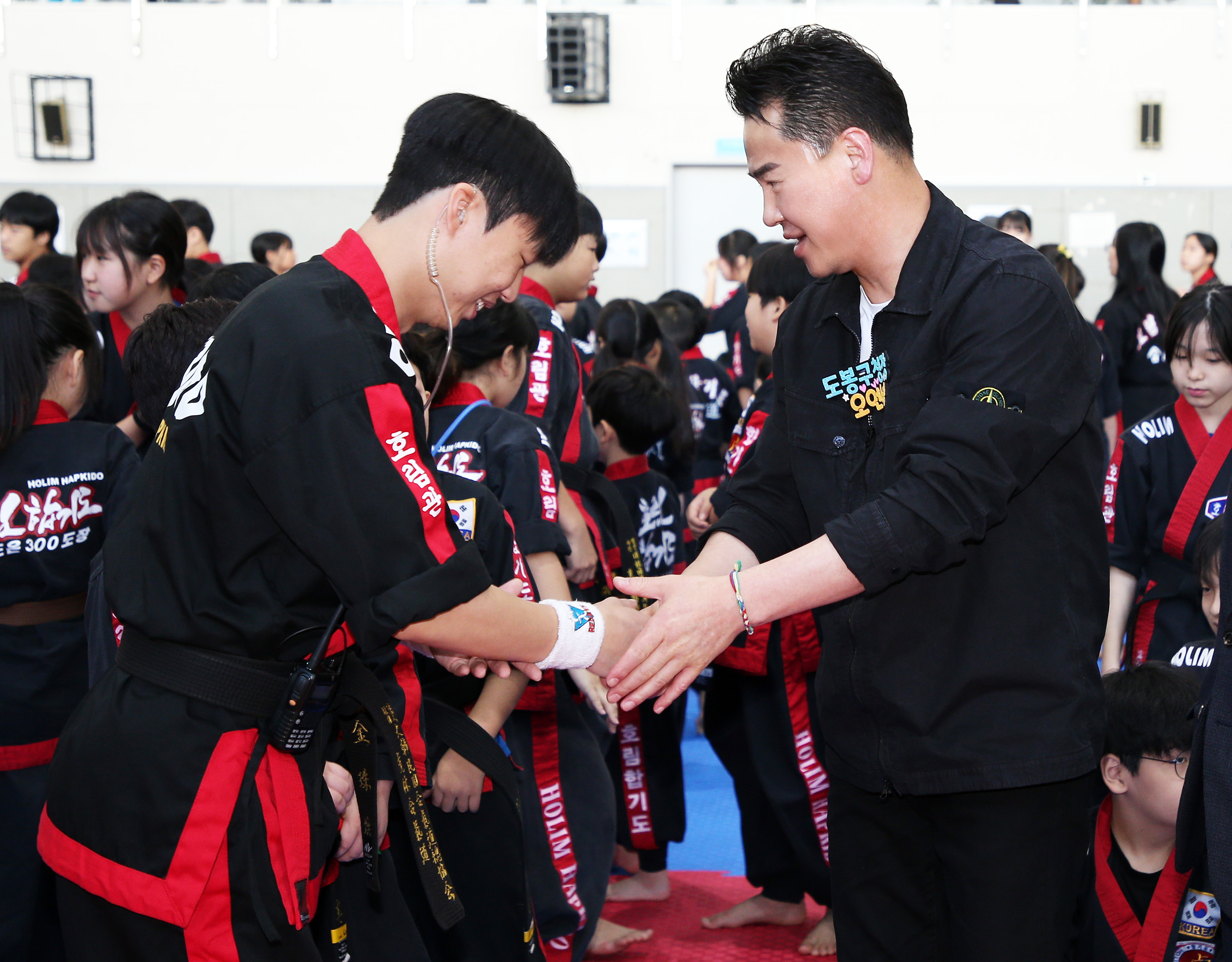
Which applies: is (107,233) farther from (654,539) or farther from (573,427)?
(654,539)

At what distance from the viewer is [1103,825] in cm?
236

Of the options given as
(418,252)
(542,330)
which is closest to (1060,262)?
(542,330)

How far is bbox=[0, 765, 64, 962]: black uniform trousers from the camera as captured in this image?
2.33 meters

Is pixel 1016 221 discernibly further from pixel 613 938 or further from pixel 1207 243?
pixel 613 938

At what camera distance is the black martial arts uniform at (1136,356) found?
19.9 ft

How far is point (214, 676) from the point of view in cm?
143

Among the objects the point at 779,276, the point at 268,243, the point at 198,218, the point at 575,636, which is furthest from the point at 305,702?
the point at 268,243

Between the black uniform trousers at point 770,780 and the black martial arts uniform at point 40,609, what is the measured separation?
1697mm

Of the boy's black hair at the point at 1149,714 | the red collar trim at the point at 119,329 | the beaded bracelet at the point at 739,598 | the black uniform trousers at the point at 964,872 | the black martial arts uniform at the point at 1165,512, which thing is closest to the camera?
the black uniform trousers at the point at 964,872

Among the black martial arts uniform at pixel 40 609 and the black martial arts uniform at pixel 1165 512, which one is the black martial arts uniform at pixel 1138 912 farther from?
the black martial arts uniform at pixel 40 609

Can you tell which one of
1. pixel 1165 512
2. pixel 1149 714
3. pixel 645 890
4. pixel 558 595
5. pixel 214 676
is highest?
pixel 214 676

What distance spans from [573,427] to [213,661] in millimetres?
2070

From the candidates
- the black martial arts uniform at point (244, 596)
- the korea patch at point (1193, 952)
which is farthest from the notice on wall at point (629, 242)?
the black martial arts uniform at point (244, 596)

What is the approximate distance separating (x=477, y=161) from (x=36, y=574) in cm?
137
